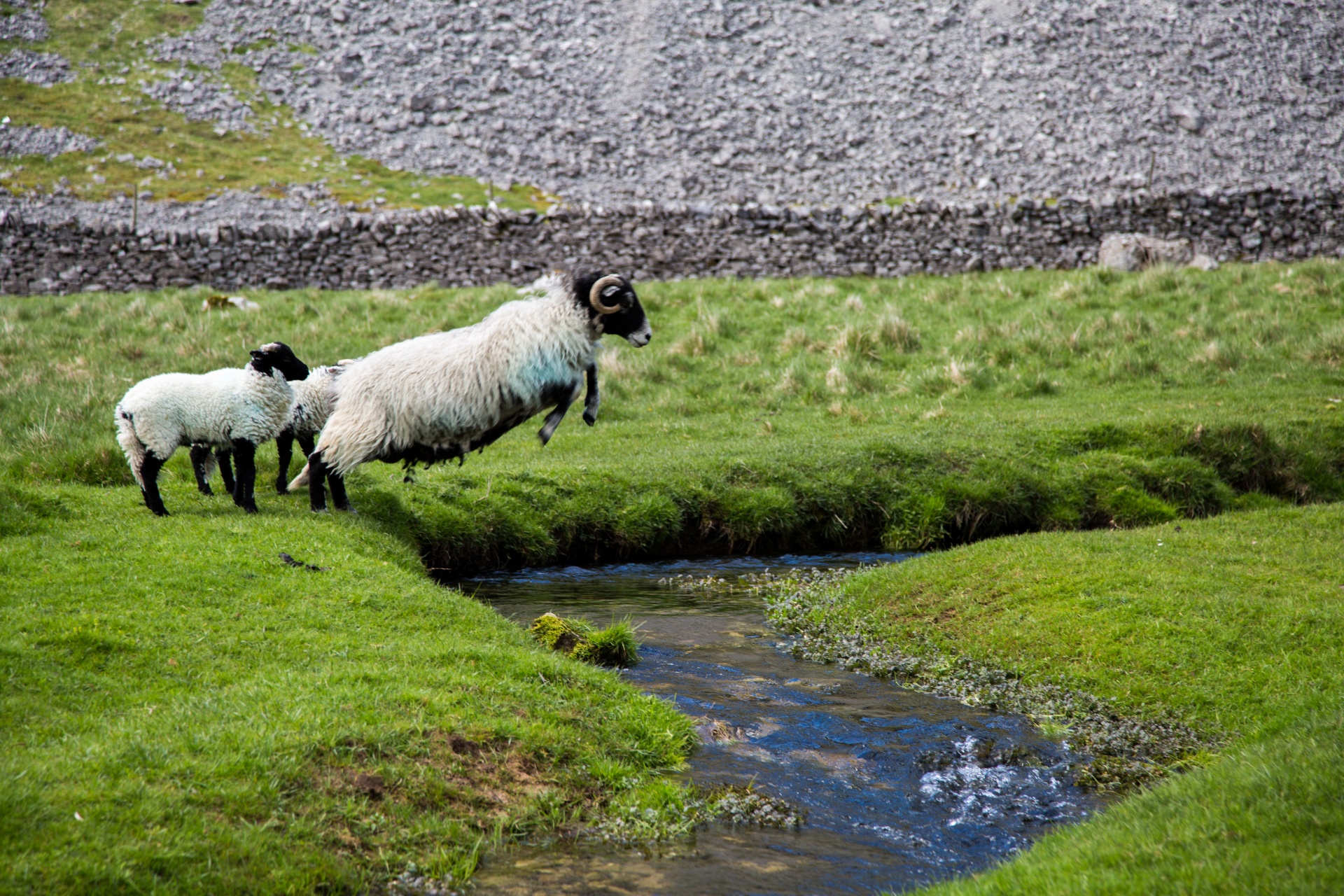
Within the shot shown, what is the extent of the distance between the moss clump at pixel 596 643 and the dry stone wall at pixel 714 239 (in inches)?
834

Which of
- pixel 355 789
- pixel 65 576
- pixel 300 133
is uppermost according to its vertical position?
pixel 300 133

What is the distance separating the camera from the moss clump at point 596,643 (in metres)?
8.93

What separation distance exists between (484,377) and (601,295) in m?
1.33

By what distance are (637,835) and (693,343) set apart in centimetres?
1581

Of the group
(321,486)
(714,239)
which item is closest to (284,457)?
(321,486)

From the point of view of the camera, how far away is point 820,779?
22.6 ft

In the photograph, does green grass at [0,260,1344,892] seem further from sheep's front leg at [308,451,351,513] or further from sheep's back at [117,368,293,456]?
sheep's back at [117,368,293,456]

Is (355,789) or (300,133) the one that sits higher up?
(300,133)

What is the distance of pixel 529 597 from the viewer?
11258mm

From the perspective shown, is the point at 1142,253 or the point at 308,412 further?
the point at 1142,253

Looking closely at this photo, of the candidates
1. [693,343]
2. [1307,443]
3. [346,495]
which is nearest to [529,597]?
[346,495]

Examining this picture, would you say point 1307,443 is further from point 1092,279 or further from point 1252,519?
point 1092,279

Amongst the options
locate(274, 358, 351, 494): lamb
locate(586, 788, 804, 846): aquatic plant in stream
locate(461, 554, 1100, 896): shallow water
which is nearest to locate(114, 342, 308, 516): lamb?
locate(274, 358, 351, 494): lamb

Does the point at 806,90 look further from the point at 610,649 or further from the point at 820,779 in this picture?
the point at 820,779
